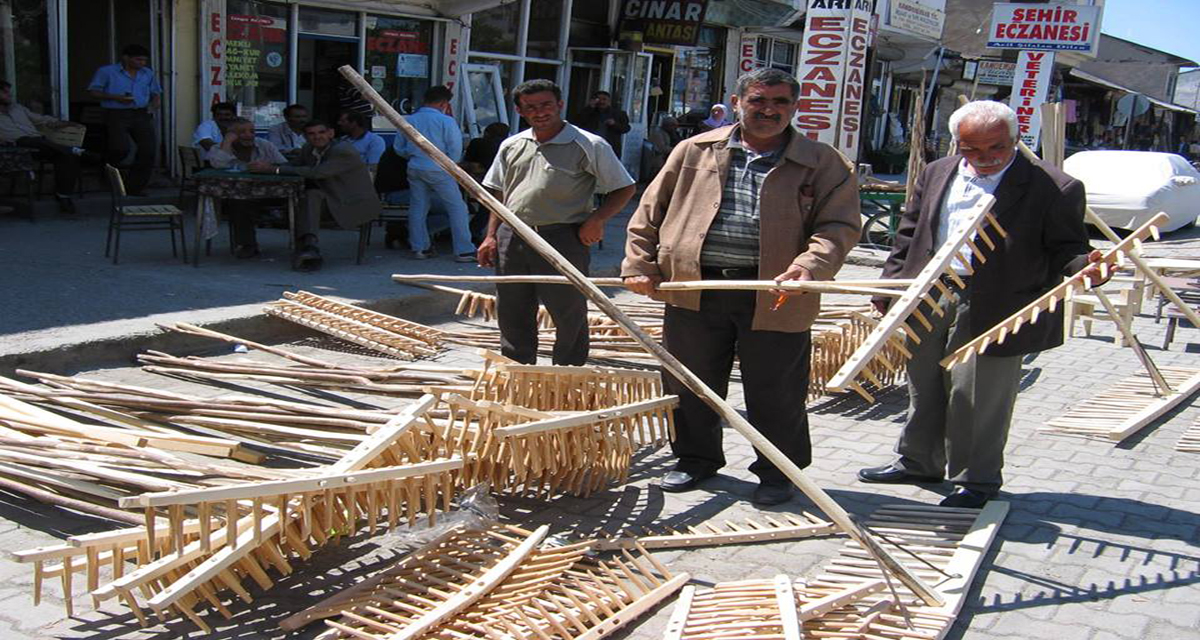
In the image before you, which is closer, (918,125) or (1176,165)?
(918,125)

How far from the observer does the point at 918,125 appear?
9.12 metres

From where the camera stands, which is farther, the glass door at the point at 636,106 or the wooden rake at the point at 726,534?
the glass door at the point at 636,106

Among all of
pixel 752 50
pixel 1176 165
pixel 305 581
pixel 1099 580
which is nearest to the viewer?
pixel 305 581

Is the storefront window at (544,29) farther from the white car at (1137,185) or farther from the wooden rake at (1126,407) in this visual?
the wooden rake at (1126,407)

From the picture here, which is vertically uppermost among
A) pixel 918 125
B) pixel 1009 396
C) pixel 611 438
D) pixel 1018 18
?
pixel 1018 18

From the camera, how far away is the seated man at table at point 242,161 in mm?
9469

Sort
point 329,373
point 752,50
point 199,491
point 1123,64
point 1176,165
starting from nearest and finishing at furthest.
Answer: point 199,491, point 329,373, point 1176,165, point 752,50, point 1123,64

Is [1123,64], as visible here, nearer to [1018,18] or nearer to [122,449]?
[1018,18]

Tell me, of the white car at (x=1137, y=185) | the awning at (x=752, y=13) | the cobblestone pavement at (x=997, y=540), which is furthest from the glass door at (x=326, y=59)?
the white car at (x=1137, y=185)

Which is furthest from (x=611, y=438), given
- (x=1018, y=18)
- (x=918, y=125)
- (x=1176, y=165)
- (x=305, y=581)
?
(x=1176, y=165)

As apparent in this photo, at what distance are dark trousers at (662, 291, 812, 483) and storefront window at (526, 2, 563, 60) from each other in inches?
536

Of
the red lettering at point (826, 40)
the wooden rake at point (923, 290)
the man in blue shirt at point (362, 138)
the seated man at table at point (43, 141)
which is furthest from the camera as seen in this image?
the man in blue shirt at point (362, 138)

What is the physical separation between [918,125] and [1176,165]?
1076 centimetres

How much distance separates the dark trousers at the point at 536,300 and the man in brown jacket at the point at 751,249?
1039 mm
